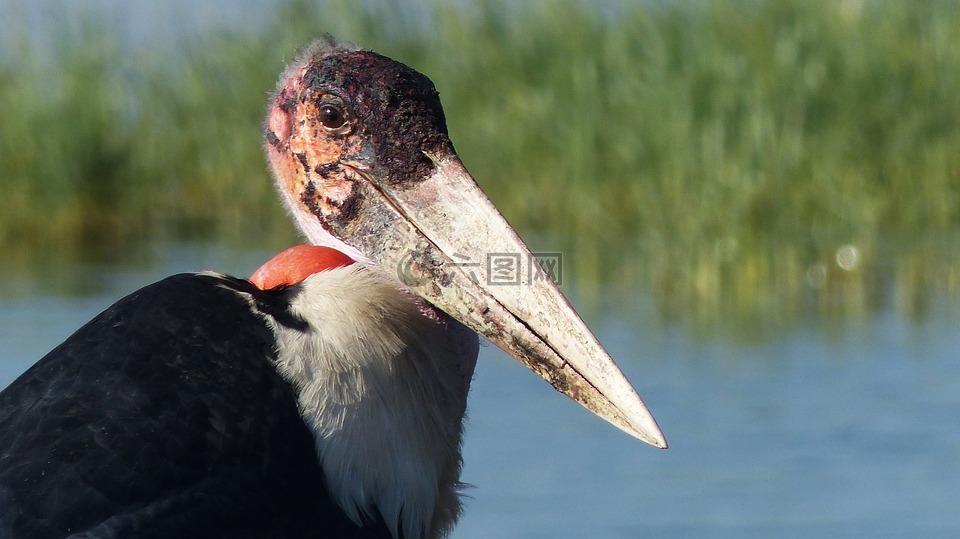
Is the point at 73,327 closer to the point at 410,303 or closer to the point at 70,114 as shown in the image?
the point at 70,114

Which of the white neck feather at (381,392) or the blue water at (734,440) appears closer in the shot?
the white neck feather at (381,392)

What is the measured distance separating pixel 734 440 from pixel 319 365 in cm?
433

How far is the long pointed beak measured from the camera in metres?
4.05

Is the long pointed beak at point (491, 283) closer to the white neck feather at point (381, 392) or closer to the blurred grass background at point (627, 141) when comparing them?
the white neck feather at point (381, 392)

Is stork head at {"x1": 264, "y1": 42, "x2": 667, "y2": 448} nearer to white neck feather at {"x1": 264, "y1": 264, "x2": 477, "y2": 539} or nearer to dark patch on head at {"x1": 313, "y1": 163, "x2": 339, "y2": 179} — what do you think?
dark patch on head at {"x1": 313, "y1": 163, "x2": 339, "y2": 179}

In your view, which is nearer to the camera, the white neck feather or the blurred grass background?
the white neck feather

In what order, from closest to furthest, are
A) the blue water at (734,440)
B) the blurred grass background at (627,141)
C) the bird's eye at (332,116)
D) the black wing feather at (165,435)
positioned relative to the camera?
the black wing feather at (165,435)
the bird's eye at (332,116)
the blue water at (734,440)
the blurred grass background at (627,141)

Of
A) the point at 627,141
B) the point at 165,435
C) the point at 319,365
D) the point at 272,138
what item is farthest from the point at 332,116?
the point at 627,141

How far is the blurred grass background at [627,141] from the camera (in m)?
9.98

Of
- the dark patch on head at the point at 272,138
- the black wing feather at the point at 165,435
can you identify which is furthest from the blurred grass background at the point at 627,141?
the black wing feather at the point at 165,435

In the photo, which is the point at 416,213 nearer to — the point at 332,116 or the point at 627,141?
the point at 332,116

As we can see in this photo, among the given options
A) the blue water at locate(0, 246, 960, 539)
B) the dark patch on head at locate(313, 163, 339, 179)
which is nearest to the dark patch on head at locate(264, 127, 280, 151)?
the dark patch on head at locate(313, 163, 339, 179)

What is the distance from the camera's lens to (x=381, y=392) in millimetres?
3998

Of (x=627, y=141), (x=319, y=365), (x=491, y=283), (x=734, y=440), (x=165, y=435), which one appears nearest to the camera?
(x=165, y=435)
